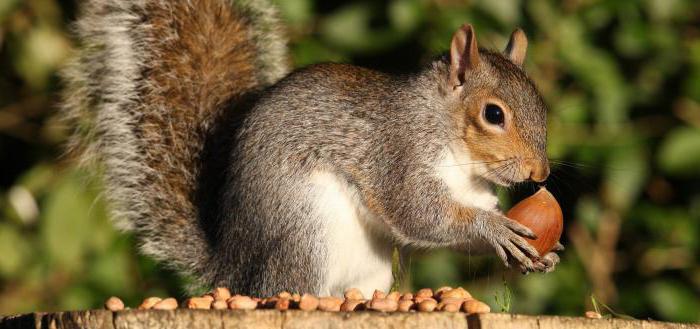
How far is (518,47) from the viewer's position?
7.96 ft

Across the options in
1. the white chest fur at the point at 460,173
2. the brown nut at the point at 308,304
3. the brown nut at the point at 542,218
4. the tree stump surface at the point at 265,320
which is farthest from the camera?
the white chest fur at the point at 460,173

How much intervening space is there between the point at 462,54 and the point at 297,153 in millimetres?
359

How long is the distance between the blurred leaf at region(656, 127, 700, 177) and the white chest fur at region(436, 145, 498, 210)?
2.06ft

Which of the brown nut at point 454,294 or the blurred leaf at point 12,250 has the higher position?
the blurred leaf at point 12,250

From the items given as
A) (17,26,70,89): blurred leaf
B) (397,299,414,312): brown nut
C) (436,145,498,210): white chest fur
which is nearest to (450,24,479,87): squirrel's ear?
(436,145,498,210): white chest fur

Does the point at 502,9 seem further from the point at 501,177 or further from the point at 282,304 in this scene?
the point at 282,304

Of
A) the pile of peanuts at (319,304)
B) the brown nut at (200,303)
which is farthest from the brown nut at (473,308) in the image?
the brown nut at (200,303)

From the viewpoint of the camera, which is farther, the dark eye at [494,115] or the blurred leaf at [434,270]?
the blurred leaf at [434,270]

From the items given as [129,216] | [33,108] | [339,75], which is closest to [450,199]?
[339,75]

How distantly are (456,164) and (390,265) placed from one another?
24 centimetres

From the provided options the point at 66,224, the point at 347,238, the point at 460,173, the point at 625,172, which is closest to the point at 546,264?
the point at 460,173

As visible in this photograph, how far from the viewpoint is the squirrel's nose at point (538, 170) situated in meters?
2.16

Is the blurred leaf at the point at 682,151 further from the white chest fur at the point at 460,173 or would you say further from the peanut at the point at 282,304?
the peanut at the point at 282,304

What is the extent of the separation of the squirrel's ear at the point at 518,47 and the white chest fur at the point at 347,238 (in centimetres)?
44
